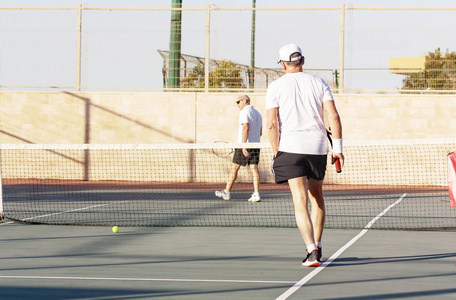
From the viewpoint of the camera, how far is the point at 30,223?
31.2 feet

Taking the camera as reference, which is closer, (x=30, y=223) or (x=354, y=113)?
(x=30, y=223)

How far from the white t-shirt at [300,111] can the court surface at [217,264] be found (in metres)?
0.93

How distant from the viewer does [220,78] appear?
2089 cm

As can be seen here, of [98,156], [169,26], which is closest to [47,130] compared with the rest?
[98,156]

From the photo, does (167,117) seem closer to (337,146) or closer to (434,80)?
(434,80)

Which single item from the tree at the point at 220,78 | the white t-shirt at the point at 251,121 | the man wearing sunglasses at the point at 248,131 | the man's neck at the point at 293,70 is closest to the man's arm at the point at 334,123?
the man's neck at the point at 293,70

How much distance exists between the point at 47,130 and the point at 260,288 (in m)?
16.9

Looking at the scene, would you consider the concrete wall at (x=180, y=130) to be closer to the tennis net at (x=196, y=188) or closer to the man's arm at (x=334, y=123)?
the tennis net at (x=196, y=188)

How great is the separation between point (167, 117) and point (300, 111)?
14994mm

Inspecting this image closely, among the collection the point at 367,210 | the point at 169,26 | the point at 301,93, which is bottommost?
the point at 367,210

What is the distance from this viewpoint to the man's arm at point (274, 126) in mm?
6156

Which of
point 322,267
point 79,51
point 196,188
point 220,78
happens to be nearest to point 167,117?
point 220,78

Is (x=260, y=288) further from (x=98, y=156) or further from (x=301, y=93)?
(x=98, y=156)

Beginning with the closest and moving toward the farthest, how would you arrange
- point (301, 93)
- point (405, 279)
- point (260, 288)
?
point (260, 288) < point (405, 279) < point (301, 93)
